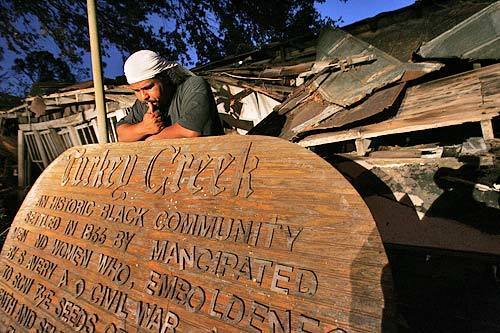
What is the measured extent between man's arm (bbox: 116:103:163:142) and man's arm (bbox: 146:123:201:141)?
0.12 m

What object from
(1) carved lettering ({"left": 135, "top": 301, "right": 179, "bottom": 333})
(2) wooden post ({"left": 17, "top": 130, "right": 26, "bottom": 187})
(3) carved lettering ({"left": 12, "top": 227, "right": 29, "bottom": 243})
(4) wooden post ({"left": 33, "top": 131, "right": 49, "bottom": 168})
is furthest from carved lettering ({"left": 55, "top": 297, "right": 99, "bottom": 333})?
(2) wooden post ({"left": 17, "top": 130, "right": 26, "bottom": 187})

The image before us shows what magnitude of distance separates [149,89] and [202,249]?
49.1 inches

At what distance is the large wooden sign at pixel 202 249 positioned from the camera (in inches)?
43.5

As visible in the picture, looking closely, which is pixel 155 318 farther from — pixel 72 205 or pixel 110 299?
pixel 72 205

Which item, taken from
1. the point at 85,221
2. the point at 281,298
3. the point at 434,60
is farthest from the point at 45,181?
the point at 434,60

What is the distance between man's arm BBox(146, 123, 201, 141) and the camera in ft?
6.19

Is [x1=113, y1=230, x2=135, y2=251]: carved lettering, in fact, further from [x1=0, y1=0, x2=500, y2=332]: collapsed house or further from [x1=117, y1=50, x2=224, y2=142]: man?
[x1=0, y1=0, x2=500, y2=332]: collapsed house

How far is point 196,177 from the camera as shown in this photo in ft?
5.38

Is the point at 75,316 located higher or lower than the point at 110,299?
lower

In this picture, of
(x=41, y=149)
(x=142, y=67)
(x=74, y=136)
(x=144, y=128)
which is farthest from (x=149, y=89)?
(x=41, y=149)

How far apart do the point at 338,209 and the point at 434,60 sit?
2219 mm

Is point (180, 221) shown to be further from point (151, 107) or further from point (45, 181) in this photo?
point (45, 181)

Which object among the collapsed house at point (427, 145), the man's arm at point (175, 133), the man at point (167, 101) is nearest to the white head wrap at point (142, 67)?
the man at point (167, 101)

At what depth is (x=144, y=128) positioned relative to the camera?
2.14m
